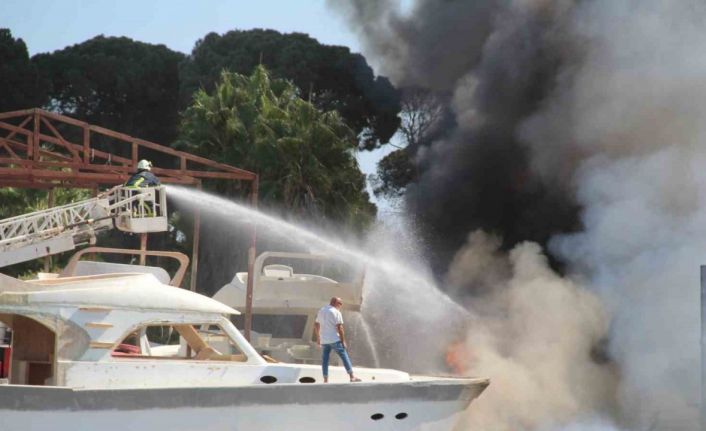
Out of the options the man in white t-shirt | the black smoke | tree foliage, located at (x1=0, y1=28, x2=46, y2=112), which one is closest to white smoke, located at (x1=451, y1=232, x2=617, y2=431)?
the black smoke

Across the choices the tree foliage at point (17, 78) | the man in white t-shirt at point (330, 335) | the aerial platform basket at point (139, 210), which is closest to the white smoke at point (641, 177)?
the man in white t-shirt at point (330, 335)

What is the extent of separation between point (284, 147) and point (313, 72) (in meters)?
15.9

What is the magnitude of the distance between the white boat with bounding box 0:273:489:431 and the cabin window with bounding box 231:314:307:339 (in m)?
12.8

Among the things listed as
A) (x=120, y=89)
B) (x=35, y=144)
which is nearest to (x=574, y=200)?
(x=35, y=144)

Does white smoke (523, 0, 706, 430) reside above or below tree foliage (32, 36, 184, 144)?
Answer: below

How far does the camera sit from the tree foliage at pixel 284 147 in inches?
1258

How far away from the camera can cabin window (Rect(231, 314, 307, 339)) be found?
28719 mm

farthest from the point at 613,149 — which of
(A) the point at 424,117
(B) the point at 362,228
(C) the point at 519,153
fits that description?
(A) the point at 424,117

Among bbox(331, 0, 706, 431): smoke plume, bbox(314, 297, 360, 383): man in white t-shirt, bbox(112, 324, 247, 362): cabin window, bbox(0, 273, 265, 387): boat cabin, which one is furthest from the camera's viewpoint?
bbox(331, 0, 706, 431): smoke plume

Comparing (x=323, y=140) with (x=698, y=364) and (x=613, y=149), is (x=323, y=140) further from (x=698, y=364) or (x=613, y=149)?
(x=698, y=364)

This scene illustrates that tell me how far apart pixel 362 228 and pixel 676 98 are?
30.2 feet

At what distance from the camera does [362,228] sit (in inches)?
1260

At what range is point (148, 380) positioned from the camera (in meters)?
14.8

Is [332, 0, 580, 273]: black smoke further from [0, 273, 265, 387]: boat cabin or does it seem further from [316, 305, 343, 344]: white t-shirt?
[0, 273, 265, 387]: boat cabin
